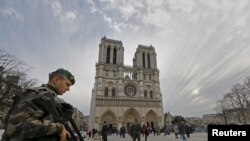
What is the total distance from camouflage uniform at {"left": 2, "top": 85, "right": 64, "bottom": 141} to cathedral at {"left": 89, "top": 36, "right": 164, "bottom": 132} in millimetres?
43511

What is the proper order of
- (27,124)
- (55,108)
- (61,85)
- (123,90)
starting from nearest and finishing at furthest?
(27,124), (55,108), (61,85), (123,90)

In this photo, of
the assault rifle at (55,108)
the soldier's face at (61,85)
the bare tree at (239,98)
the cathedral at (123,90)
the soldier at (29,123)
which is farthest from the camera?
the cathedral at (123,90)

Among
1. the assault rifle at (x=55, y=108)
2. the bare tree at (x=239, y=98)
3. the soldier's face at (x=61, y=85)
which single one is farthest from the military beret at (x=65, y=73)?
the bare tree at (x=239, y=98)

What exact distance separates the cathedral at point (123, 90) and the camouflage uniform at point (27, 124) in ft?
143

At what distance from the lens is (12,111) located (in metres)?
1.51

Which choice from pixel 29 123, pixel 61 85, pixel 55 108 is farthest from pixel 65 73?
pixel 29 123

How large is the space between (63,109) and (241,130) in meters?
4.03

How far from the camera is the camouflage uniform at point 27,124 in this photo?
56.2 inches

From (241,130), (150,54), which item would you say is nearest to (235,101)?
(150,54)

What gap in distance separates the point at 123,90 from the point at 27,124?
157 feet

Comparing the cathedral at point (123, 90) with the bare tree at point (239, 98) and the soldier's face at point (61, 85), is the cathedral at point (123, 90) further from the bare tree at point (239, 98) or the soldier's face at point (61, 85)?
the soldier's face at point (61, 85)

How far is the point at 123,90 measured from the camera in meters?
49.1

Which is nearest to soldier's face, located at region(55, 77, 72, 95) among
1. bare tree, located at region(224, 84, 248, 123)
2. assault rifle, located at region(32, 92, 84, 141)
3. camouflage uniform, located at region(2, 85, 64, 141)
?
assault rifle, located at region(32, 92, 84, 141)

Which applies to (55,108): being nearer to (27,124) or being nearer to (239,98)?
(27,124)
